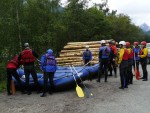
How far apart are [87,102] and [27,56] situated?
11.0 feet

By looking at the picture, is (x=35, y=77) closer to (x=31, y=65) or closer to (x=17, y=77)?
(x=31, y=65)

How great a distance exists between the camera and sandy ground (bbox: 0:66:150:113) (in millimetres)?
9859

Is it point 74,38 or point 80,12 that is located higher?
point 80,12

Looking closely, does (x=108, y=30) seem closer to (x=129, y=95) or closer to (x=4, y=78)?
(x=4, y=78)

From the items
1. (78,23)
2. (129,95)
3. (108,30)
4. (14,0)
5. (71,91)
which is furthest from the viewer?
(108,30)

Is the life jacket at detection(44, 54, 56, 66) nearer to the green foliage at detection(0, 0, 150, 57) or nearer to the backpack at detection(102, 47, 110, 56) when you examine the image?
the backpack at detection(102, 47, 110, 56)

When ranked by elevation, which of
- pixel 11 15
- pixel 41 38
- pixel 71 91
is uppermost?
pixel 11 15

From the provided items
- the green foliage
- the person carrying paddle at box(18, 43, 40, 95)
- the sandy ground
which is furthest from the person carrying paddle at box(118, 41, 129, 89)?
the green foliage

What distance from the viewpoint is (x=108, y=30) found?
36.9 meters

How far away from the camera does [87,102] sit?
1104 cm

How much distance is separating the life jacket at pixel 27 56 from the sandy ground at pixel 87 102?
134cm

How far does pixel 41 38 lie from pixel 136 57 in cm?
658

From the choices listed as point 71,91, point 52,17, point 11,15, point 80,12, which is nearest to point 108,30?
point 80,12

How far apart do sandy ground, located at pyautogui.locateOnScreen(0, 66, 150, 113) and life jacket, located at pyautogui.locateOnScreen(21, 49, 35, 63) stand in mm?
1341
